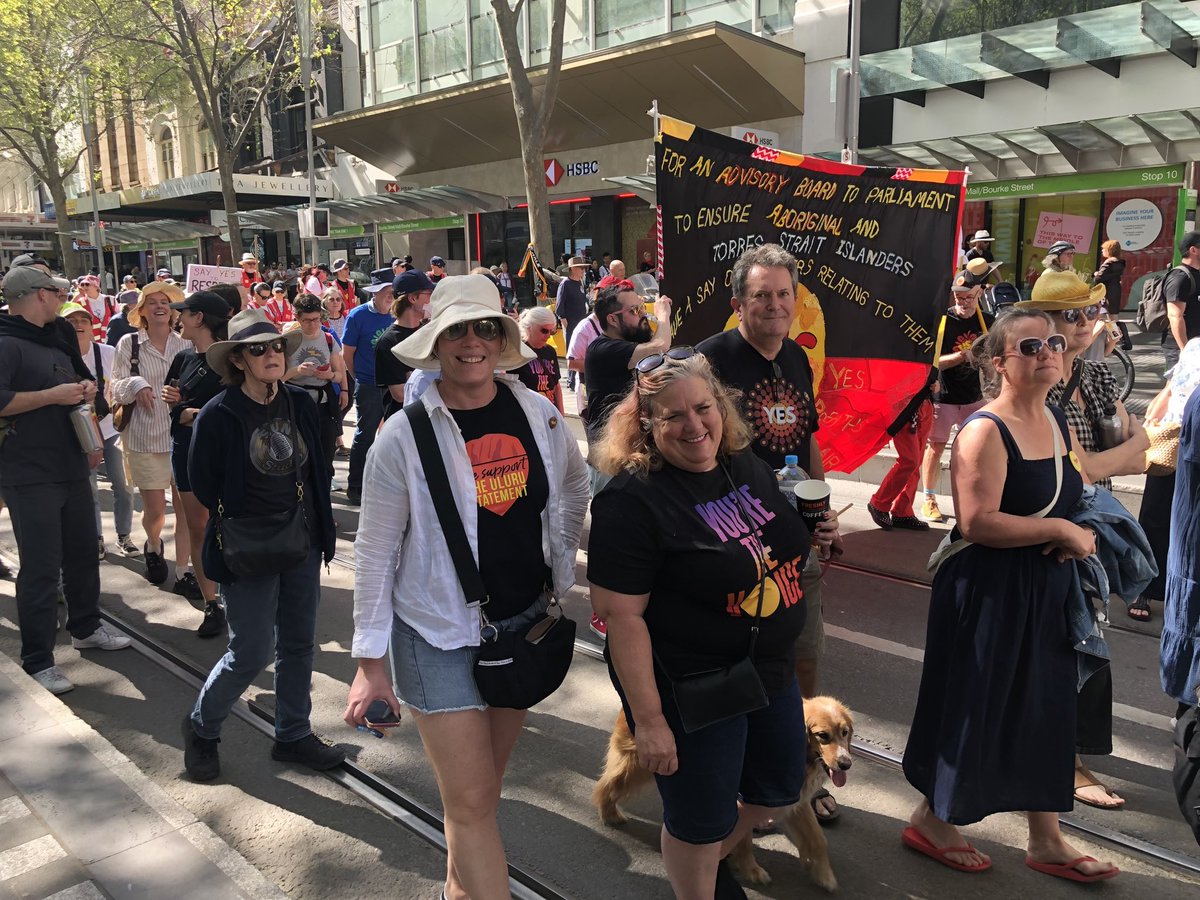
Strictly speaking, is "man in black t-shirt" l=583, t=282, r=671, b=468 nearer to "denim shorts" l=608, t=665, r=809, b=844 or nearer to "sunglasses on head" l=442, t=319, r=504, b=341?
"sunglasses on head" l=442, t=319, r=504, b=341

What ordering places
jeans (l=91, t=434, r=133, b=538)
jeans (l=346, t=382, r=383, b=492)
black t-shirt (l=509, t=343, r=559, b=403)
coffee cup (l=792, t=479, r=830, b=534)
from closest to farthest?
coffee cup (l=792, t=479, r=830, b=534) → black t-shirt (l=509, t=343, r=559, b=403) → jeans (l=91, t=434, r=133, b=538) → jeans (l=346, t=382, r=383, b=492)

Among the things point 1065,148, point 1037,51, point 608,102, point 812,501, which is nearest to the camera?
point 812,501

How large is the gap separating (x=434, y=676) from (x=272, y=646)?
1.70m

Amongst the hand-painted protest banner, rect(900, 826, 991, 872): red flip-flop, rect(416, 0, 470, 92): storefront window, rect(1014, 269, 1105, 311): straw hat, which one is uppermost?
rect(416, 0, 470, 92): storefront window

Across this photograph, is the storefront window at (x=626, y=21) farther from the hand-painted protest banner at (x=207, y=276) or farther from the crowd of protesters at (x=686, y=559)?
the crowd of protesters at (x=686, y=559)

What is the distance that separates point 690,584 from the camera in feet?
8.01

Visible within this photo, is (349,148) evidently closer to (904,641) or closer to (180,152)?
(180,152)

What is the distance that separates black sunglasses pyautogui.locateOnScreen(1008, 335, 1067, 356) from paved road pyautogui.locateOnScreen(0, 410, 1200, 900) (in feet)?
5.75

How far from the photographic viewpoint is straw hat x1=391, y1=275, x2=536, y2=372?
8.70 ft

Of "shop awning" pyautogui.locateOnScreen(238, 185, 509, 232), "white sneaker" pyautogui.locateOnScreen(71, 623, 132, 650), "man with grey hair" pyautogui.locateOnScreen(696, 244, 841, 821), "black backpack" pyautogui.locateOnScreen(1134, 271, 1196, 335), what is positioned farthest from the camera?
"shop awning" pyautogui.locateOnScreen(238, 185, 509, 232)

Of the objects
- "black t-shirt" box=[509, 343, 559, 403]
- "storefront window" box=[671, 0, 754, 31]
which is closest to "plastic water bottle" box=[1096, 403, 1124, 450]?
"black t-shirt" box=[509, 343, 559, 403]

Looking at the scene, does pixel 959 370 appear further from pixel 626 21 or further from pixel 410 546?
pixel 626 21

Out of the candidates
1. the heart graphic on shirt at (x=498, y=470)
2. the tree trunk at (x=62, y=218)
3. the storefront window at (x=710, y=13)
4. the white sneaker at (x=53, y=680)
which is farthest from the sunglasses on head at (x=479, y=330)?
the tree trunk at (x=62, y=218)

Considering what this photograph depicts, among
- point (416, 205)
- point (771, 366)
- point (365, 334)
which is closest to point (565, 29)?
point (416, 205)
